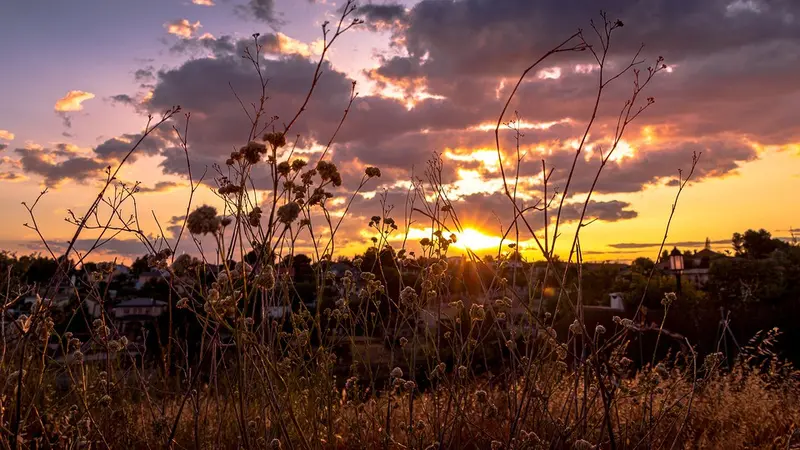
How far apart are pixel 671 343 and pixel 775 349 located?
6.39ft

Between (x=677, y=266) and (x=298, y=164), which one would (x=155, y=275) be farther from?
(x=298, y=164)

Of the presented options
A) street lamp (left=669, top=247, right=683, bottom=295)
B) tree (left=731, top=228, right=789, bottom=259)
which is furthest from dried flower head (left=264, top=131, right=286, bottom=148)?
tree (left=731, top=228, right=789, bottom=259)

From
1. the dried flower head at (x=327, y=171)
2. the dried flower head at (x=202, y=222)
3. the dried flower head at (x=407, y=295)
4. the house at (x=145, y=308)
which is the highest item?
the dried flower head at (x=327, y=171)

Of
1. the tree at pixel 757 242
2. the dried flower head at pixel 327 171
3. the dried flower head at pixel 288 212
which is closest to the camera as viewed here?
the dried flower head at pixel 288 212

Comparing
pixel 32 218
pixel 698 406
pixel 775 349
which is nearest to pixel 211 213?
pixel 32 218

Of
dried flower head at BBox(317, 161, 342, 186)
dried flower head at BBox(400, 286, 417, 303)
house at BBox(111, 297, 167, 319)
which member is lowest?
house at BBox(111, 297, 167, 319)

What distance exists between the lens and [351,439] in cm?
416

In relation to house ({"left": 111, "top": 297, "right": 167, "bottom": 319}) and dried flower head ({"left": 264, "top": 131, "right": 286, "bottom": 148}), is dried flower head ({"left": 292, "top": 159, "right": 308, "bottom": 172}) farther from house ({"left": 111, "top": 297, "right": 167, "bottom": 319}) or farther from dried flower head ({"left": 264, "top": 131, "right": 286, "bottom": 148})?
house ({"left": 111, "top": 297, "right": 167, "bottom": 319})

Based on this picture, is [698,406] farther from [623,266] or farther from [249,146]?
[623,266]

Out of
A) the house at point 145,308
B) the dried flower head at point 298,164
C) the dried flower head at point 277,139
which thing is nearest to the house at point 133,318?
the house at point 145,308

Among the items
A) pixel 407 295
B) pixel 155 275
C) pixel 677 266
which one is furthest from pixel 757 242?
pixel 407 295

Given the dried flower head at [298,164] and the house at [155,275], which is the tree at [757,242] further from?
the dried flower head at [298,164]

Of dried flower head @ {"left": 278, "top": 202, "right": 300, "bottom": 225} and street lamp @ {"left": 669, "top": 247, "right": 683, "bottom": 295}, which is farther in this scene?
street lamp @ {"left": 669, "top": 247, "right": 683, "bottom": 295}

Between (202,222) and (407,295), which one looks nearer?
(202,222)
